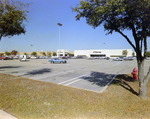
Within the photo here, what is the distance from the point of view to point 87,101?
4.46 metres

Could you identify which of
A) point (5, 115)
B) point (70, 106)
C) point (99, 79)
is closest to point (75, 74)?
point (99, 79)

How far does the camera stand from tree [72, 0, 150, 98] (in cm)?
469


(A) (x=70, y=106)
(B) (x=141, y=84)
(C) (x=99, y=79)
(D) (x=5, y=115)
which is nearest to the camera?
(D) (x=5, y=115)

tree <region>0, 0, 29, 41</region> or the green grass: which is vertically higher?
tree <region>0, 0, 29, 41</region>

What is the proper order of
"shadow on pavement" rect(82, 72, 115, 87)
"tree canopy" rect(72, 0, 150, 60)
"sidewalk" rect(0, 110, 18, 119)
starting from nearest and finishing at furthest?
"sidewalk" rect(0, 110, 18, 119) → "tree canopy" rect(72, 0, 150, 60) → "shadow on pavement" rect(82, 72, 115, 87)

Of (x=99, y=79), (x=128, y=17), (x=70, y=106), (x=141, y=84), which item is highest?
(x=128, y=17)

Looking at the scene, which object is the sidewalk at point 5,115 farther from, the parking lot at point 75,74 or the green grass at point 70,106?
the parking lot at point 75,74

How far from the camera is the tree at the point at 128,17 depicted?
4691mm

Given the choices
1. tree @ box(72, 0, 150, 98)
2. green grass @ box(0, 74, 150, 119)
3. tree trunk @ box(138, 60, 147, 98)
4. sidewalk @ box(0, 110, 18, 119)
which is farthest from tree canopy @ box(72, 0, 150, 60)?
sidewalk @ box(0, 110, 18, 119)

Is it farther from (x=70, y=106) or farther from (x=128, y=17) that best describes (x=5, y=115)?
(x=128, y=17)

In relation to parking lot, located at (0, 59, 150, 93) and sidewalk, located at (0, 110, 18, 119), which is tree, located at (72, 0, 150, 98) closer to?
parking lot, located at (0, 59, 150, 93)

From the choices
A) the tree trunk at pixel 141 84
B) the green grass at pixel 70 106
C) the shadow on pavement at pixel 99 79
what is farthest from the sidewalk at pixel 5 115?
the shadow on pavement at pixel 99 79

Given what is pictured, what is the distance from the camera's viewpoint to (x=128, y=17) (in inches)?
210

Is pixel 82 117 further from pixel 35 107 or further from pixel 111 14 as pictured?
pixel 111 14
